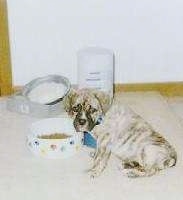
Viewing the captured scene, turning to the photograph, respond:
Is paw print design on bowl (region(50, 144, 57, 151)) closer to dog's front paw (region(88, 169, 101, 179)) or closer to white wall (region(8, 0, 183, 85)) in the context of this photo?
dog's front paw (region(88, 169, 101, 179))

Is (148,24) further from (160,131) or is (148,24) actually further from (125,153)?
(125,153)

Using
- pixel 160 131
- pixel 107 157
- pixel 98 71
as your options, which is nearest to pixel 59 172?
pixel 107 157

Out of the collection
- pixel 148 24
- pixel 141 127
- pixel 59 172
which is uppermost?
pixel 148 24

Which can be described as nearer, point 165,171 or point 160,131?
point 165,171

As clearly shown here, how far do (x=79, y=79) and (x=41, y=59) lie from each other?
0.18m

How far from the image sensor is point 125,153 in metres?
1.42

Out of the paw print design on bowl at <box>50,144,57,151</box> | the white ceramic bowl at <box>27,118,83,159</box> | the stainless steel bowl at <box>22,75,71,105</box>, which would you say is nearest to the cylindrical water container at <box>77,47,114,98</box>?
the stainless steel bowl at <box>22,75,71,105</box>

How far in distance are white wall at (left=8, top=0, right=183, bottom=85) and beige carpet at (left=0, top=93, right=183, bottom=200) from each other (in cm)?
39

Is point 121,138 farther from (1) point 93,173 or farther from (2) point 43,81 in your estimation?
(2) point 43,81

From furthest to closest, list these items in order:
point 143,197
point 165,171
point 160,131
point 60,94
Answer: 1. point 60,94
2. point 160,131
3. point 165,171
4. point 143,197

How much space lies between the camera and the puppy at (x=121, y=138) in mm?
1377

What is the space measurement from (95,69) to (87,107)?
41 cm

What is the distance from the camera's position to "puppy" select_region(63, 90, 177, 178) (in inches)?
54.2

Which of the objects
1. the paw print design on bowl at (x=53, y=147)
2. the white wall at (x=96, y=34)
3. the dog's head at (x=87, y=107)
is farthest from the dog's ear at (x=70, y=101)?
the white wall at (x=96, y=34)
